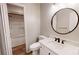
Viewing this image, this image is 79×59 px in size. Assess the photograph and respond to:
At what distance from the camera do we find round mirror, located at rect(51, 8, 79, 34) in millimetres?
938

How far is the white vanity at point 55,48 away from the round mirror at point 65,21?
0.19m

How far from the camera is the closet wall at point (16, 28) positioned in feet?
3.09

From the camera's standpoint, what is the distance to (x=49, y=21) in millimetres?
1030

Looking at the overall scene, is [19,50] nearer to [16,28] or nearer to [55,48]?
[16,28]

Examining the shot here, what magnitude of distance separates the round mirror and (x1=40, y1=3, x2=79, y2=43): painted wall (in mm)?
45

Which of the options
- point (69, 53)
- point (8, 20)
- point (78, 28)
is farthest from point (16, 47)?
point (78, 28)

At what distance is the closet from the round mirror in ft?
1.54

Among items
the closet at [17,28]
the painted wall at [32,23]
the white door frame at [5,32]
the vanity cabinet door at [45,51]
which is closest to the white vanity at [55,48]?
the vanity cabinet door at [45,51]

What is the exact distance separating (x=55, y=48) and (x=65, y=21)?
406mm

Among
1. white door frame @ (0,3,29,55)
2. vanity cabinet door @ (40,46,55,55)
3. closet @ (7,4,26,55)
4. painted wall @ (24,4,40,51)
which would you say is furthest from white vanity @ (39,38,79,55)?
white door frame @ (0,3,29,55)

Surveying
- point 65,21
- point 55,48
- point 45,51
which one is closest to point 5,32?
point 45,51

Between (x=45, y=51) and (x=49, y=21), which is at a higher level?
(x=49, y=21)

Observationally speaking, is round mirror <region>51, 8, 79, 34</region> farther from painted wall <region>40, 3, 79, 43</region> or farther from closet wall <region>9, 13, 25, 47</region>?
closet wall <region>9, 13, 25, 47</region>

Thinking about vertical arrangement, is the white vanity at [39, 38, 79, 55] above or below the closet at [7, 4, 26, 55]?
below
